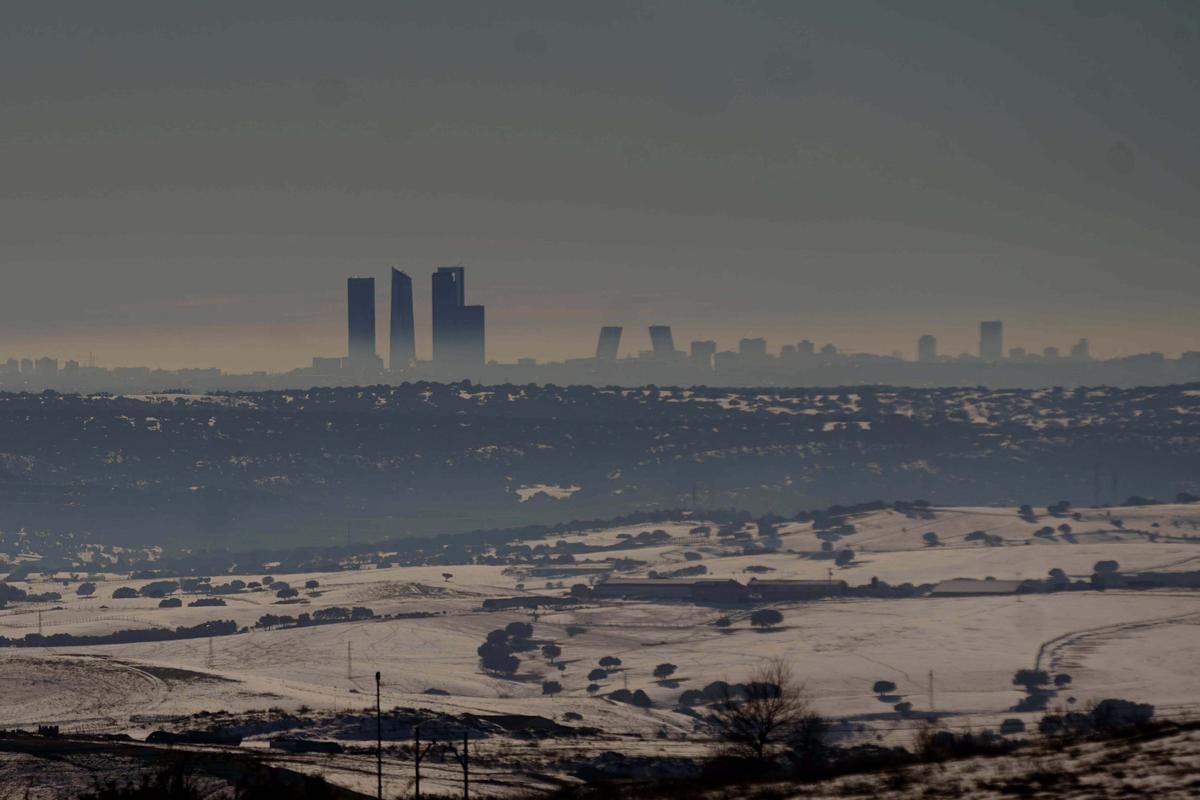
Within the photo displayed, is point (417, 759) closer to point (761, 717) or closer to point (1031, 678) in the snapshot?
point (761, 717)

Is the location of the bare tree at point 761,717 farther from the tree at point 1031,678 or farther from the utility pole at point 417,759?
the tree at point 1031,678

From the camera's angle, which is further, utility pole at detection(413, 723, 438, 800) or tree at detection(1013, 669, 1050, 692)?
tree at detection(1013, 669, 1050, 692)

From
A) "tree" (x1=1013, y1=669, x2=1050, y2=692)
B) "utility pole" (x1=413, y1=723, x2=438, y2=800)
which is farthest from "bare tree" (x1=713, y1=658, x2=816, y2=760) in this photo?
"tree" (x1=1013, y1=669, x2=1050, y2=692)

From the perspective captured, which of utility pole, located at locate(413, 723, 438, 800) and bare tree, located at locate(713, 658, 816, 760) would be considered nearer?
utility pole, located at locate(413, 723, 438, 800)

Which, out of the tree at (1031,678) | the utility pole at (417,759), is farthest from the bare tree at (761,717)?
the tree at (1031,678)

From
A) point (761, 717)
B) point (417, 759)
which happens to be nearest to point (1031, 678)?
point (761, 717)

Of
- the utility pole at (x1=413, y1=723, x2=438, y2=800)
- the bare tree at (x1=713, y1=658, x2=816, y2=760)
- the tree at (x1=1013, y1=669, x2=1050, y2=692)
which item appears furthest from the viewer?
the tree at (x1=1013, y1=669, x2=1050, y2=692)

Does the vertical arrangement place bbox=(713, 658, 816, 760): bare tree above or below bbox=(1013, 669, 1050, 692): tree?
above

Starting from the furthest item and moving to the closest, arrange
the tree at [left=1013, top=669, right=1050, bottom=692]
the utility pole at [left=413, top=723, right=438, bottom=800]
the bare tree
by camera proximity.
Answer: the tree at [left=1013, top=669, right=1050, bottom=692] < the bare tree < the utility pole at [left=413, top=723, right=438, bottom=800]

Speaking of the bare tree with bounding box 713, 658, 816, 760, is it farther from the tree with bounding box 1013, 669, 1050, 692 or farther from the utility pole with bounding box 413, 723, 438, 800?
the tree with bounding box 1013, 669, 1050, 692
